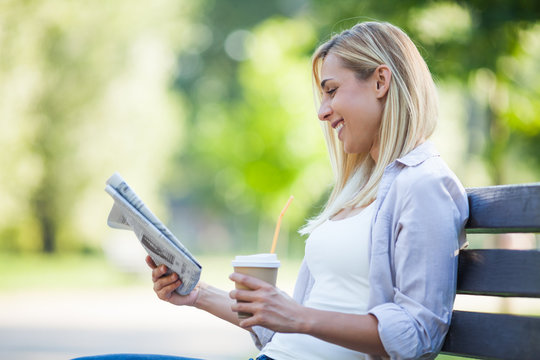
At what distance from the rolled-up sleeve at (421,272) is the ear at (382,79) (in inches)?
13.8

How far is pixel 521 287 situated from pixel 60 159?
2024 cm

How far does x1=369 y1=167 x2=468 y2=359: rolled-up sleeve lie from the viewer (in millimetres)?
1840

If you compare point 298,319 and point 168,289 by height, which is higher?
point 168,289

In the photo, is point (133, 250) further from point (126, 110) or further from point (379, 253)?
point (379, 253)

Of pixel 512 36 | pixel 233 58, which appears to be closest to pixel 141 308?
pixel 512 36

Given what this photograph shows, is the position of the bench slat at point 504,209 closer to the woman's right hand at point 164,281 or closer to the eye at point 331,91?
the eye at point 331,91

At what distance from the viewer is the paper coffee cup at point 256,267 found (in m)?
1.85

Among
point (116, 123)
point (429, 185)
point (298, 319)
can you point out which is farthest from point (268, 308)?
point (116, 123)

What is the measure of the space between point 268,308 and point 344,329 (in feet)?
0.66

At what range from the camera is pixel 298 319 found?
1.78 meters

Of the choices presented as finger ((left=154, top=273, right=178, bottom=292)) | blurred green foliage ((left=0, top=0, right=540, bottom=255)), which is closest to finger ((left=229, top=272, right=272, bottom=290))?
finger ((left=154, top=273, right=178, bottom=292))

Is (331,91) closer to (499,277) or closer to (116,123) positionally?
(499,277)

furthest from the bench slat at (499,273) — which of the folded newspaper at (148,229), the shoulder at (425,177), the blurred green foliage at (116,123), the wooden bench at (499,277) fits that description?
the blurred green foliage at (116,123)

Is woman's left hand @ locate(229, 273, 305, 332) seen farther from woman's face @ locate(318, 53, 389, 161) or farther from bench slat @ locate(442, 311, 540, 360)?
woman's face @ locate(318, 53, 389, 161)
